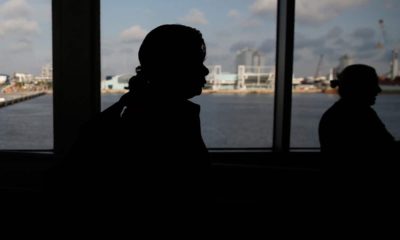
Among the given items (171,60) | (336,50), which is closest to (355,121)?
(171,60)

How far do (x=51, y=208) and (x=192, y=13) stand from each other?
7.65 ft

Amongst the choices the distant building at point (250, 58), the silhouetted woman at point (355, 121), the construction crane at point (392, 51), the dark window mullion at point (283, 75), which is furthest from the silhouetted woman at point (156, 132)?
the construction crane at point (392, 51)

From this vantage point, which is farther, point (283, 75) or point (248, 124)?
point (248, 124)

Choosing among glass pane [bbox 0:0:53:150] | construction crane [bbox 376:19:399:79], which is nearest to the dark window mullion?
construction crane [bbox 376:19:399:79]

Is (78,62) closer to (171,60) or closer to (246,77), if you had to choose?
(246,77)

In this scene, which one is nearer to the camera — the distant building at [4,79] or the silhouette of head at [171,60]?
the silhouette of head at [171,60]

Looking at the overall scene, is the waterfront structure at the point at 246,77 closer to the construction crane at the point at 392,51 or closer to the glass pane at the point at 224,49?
the glass pane at the point at 224,49

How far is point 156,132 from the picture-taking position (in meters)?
0.65

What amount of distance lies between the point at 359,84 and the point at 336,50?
1679 mm

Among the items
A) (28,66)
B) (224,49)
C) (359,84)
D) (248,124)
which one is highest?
(224,49)

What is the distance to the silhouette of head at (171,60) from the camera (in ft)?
2.29

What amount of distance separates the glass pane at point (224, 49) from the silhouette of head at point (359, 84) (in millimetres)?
1229

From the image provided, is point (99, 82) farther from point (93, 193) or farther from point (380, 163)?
point (93, 193)

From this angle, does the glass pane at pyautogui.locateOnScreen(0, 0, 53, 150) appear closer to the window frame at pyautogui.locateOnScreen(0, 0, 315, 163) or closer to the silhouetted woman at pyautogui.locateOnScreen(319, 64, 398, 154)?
the window frame at pyautogui.locateOnScreen(0, 0, 315, 163)
